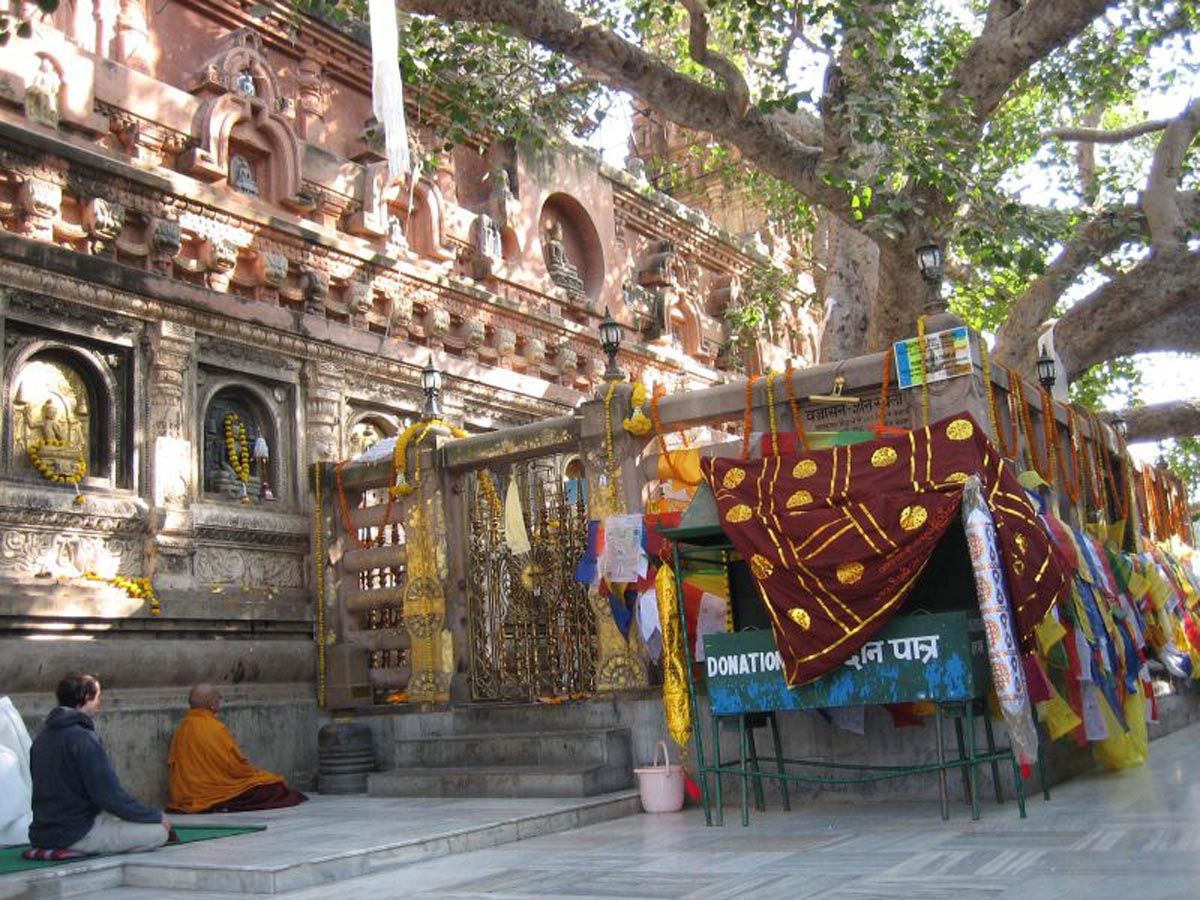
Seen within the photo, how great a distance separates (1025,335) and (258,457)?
8190 millimetres

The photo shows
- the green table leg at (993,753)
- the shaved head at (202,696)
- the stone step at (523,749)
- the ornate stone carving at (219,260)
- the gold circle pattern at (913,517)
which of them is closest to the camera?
the gold circle pattern at (913,517)

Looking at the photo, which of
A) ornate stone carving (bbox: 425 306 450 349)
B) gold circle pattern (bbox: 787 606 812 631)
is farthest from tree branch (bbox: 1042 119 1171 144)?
gold circle pattern (bbox: 787 606 812 631)

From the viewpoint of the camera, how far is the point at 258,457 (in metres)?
11.5

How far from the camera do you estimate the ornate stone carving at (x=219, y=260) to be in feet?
36.9

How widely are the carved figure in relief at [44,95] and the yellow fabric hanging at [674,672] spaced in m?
6.14

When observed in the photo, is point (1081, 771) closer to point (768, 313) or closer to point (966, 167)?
point (966, 167)

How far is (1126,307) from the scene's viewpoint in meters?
13.6

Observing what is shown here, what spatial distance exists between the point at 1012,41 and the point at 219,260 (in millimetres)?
7501

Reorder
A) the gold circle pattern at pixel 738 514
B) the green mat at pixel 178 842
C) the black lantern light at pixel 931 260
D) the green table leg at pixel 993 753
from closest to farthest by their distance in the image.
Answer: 1. the green mat at pixel 178 842
2. the green table leg at pixel 993 753
3. the gold circle pattern at pixel 738 514
4. the black lantern light at pixel 931 260

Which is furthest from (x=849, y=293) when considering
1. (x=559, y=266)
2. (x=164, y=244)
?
(x=164, y=244)

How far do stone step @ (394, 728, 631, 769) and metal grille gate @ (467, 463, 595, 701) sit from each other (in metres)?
0.77

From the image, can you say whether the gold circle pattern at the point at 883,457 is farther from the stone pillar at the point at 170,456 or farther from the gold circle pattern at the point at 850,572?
the stone pillar at the point at 170,456

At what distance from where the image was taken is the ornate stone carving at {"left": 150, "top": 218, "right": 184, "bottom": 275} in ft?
35.4

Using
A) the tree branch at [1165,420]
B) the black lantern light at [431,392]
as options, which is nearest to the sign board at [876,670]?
the black lantern light at [431,392]
